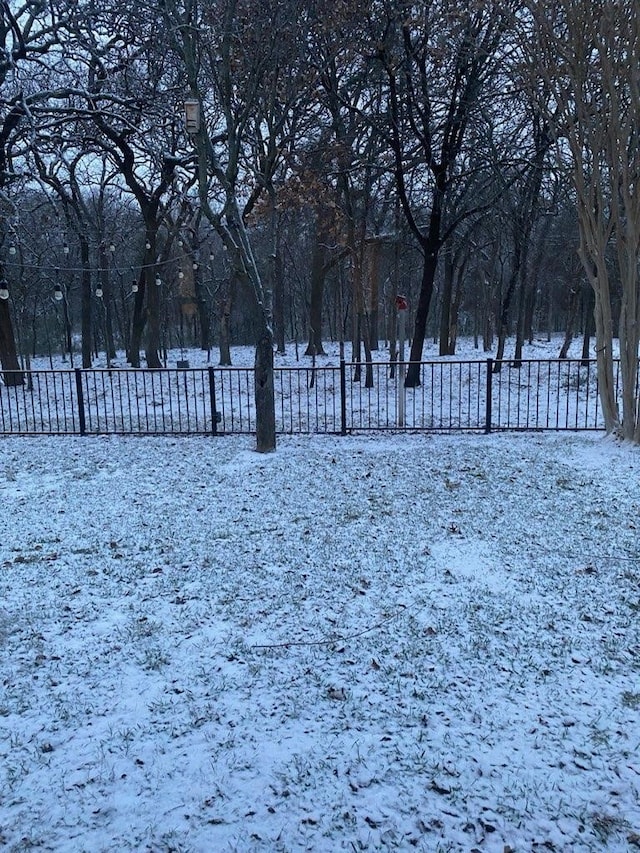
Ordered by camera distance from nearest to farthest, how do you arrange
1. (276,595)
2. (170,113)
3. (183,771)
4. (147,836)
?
(147,836)
(183,771)
(276,595)
(170,113)

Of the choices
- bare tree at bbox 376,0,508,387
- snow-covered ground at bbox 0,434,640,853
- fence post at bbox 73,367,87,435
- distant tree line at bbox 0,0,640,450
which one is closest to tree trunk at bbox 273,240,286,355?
distant tree line at bbox 0,0,640,450

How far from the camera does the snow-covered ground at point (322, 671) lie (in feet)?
7.63

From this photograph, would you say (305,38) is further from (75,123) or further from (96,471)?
(75,123)

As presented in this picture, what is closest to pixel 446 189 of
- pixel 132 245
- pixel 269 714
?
pixel 269 714

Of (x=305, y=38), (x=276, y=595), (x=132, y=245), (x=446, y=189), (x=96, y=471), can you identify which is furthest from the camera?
(x=132, y=245)

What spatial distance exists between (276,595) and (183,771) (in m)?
1.72

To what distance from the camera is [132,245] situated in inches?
1211

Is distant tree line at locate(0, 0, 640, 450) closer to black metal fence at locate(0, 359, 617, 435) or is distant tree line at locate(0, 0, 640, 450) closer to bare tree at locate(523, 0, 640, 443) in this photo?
bare tree at locate(523, 0, 640, 443)

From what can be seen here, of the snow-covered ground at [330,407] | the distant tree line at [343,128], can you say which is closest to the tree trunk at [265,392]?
the distant tree line at [343,128]

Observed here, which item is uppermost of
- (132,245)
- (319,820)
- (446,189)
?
(132,245)

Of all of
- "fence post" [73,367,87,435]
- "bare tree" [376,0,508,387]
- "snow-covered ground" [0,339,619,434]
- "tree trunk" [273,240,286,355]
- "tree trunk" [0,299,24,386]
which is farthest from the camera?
"tree trunk" [273,240,286,355]

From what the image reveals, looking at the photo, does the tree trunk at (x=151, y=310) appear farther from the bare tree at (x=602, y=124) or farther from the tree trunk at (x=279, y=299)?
the bare tree at (x=602, y=124)

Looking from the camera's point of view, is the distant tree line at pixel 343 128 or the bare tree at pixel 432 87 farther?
the bare tree at pixel 432 87

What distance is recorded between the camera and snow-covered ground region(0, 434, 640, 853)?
233 centimetres
